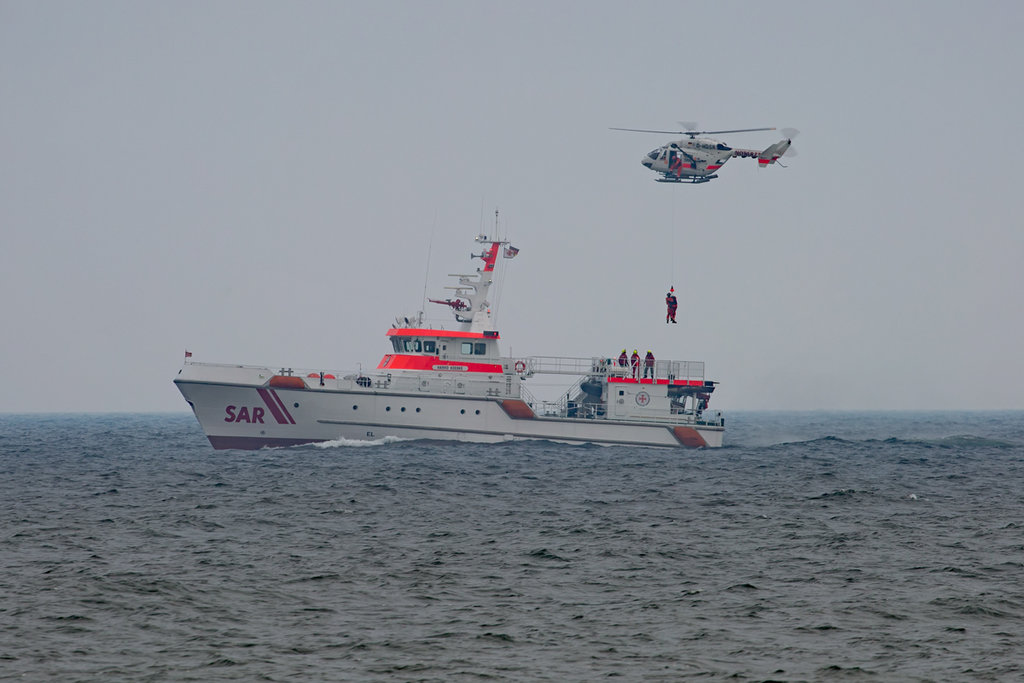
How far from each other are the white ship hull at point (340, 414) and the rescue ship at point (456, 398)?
4cm

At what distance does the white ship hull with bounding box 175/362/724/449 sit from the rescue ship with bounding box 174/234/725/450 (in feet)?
0.13

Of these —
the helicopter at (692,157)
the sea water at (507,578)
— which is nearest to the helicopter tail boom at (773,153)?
the helicopter at (692,157)

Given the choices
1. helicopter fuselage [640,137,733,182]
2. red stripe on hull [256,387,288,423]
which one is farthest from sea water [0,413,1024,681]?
helicopter fuselage [640,137,733,182]

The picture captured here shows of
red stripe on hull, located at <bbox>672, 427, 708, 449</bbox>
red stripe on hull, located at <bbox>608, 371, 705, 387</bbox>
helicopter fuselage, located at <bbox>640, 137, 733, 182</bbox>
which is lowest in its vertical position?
red stripe on hull, located at <bbox>672, 427, 708, 449</bbox>

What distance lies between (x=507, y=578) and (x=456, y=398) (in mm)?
23732

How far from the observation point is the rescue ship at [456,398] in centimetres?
3925

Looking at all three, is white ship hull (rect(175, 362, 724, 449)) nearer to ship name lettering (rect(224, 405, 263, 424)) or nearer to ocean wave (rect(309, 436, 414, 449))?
ship name lettering (rect(224, 405, 263, 424))

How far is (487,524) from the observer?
74.8ft

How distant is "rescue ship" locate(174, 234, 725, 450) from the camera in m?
39.2

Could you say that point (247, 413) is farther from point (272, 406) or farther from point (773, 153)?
point (773, 153)

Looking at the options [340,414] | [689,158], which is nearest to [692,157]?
[689,158]

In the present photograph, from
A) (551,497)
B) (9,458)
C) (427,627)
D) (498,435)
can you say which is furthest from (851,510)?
(9,458)

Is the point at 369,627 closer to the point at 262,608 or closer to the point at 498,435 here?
the point at 262,608

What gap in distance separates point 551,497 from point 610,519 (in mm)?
3986
